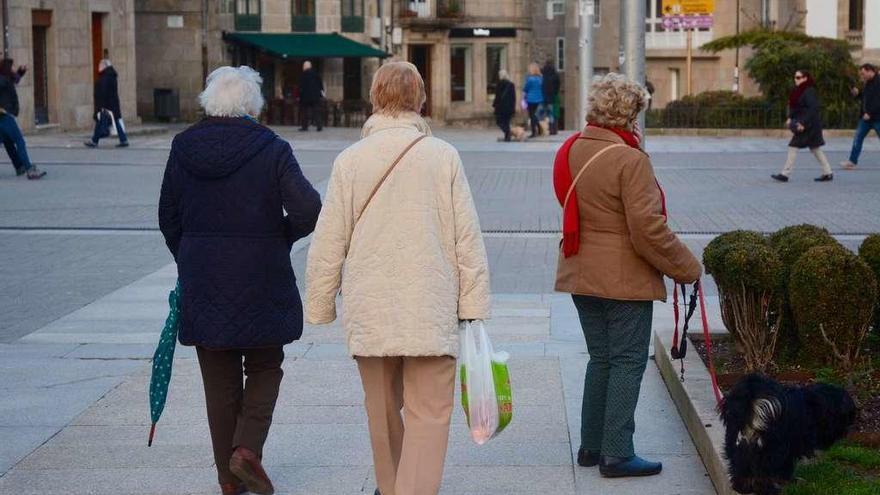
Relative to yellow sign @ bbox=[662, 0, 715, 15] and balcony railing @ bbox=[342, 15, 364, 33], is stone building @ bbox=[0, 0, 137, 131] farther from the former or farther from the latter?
yellow sign @ bbox=[662, 0, 715, 15]

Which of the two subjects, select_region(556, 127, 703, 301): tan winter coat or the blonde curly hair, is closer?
select_region(556, 127, 703, 301): tan winter coat

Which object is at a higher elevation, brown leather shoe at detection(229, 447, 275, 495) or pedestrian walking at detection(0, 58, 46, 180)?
pedestrian walking at detection(0, 58, 46, 180)

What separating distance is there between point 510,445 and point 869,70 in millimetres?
16148

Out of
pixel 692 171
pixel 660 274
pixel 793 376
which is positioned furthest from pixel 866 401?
pixel 692 171

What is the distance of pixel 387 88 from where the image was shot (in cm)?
523

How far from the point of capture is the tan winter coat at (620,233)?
227 inches

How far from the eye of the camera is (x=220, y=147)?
5562 mm

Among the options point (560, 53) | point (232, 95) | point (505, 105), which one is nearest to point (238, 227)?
point (232, 95)

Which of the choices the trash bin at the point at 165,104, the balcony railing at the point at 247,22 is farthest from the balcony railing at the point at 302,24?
the trash bin at the point at 165,104

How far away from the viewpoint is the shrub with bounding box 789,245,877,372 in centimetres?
678

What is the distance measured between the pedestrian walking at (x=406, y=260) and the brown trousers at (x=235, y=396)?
54 cm

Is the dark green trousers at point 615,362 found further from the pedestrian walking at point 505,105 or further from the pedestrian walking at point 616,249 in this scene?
the pedestrian walking at point 505,105

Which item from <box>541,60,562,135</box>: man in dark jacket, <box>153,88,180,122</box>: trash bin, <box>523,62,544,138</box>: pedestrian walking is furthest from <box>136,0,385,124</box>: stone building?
<box>523,62,544,138</box>: pedestrian walking

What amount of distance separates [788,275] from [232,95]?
2933 millimetres
